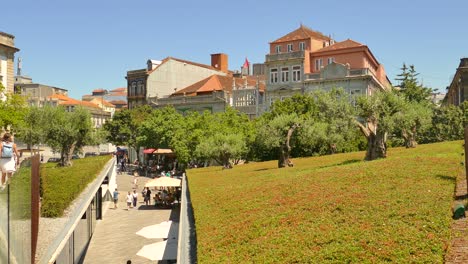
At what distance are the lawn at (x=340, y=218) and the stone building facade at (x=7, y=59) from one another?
44507 mm

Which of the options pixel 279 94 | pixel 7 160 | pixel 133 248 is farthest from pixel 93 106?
pixel 7 160

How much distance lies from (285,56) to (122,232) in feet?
126

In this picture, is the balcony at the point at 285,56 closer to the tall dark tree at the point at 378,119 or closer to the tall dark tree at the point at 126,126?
the tall dark tree at the point at 126,126

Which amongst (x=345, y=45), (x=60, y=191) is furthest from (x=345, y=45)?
(x=60, y=191)

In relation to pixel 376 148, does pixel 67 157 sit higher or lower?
lower

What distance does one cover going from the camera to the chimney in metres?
100

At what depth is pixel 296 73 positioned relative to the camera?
214 feet

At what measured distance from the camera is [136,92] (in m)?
95.1

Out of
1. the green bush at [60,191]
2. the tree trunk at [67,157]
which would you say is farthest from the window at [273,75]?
the green bush at [60,191]

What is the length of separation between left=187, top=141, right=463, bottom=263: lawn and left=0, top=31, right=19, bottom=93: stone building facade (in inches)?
Result: 1752

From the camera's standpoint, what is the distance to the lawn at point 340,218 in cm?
1073

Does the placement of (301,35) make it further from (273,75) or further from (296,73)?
(273,75)

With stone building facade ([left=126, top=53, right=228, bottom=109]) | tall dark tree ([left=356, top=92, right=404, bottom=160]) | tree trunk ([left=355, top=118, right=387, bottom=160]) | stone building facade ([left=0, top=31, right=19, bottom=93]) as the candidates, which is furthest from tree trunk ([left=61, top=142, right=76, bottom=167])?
stone building facade ([left=126, top=53, right=228, bottom=109])

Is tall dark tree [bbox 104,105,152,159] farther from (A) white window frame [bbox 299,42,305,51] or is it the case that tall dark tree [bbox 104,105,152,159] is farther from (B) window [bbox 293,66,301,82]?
(A) white window frame [bbox 299,42,305,51]
